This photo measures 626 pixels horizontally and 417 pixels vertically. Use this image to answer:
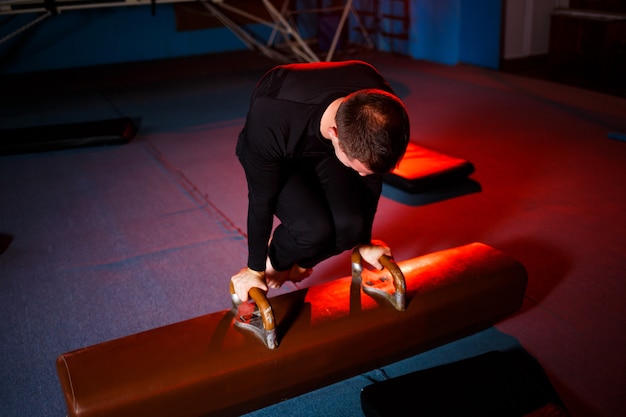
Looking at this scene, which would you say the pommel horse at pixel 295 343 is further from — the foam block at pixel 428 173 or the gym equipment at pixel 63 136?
the gym equipment at pixel 63 136

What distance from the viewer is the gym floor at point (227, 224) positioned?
1.95 metres

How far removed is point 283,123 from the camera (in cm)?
156

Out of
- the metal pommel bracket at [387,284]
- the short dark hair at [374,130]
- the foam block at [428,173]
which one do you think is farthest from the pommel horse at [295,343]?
the foam block at [428,173]

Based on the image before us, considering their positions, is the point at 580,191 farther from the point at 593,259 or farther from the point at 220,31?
the point at 220,31

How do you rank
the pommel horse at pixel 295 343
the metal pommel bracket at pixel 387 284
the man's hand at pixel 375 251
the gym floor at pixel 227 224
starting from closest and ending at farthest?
the pommel horse at pixel 295 343, the metal pommel bracket at pixel 387 284, the man's hand at pixel 375 251, the gym floor at pixel 227 224

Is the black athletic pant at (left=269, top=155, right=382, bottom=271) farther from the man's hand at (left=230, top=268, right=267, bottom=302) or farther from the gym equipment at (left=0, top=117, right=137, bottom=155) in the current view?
the gym equipment at (left=0, top=117, right=137, bottom=155)

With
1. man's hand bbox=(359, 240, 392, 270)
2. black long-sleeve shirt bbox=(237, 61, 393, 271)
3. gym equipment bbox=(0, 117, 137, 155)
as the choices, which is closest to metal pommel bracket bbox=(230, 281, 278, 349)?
black long-sleeve shirt bbox=(237, 61, 393, 271)

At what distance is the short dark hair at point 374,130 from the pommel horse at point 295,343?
1.50 ft

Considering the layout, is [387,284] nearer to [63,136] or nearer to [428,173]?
[428,173]

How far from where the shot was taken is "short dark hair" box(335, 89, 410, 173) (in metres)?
1.29

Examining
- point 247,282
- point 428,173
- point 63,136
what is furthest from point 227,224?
point 63,136

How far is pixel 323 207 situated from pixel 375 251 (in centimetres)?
22

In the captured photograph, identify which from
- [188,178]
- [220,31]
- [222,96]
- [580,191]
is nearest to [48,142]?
[188,178]

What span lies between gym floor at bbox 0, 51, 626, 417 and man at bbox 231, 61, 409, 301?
507 mm
